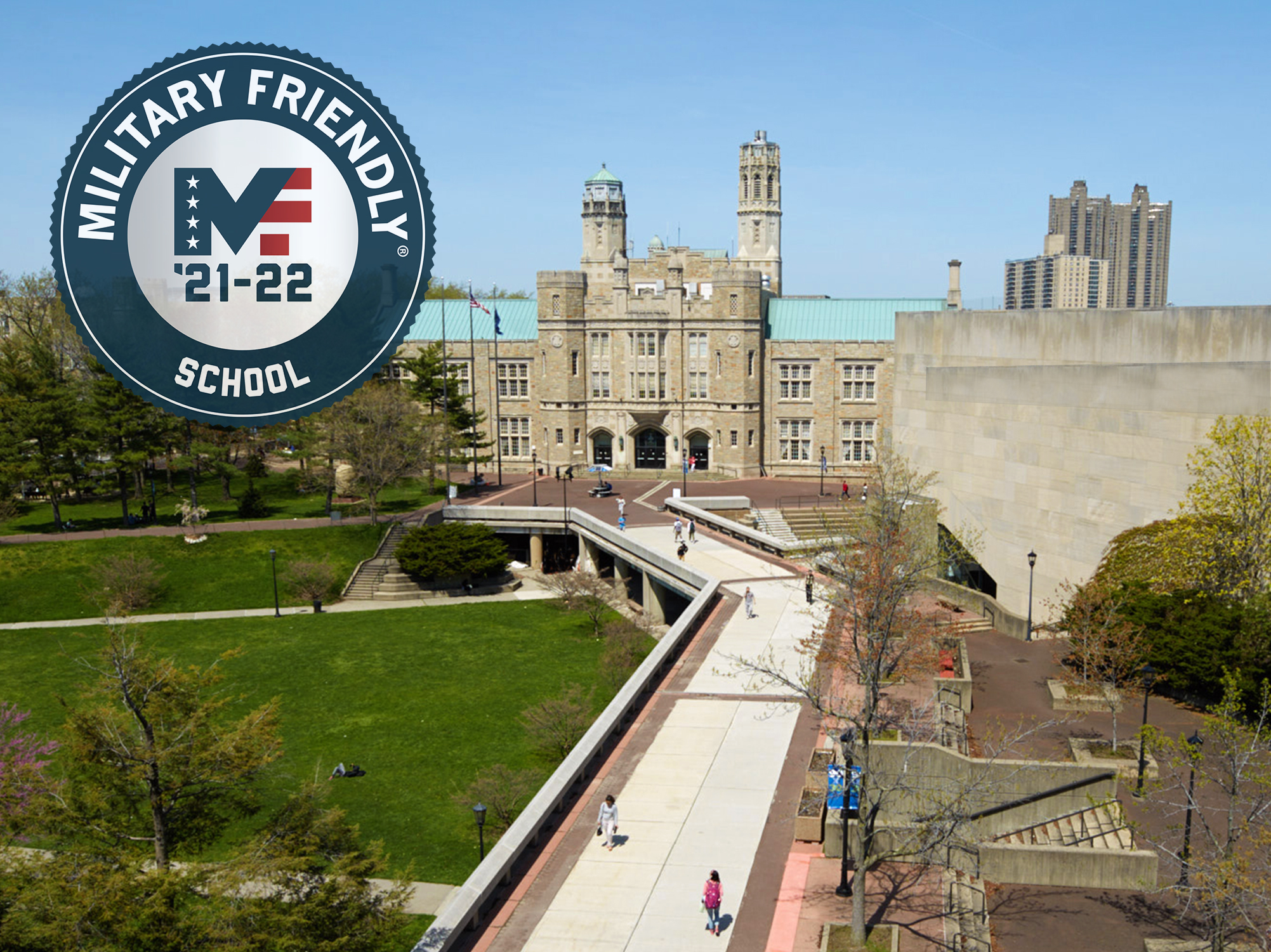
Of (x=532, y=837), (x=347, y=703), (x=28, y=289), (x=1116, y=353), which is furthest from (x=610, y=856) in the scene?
(x=28, y=289)

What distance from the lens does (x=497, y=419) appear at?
76.2m

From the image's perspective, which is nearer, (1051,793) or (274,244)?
(1051,793)

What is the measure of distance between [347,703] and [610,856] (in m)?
19.5

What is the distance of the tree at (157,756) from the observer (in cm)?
1628

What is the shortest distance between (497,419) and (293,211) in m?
35.9

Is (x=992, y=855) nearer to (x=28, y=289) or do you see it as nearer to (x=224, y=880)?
(x=224, y=880)

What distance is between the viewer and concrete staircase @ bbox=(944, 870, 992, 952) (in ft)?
61.0

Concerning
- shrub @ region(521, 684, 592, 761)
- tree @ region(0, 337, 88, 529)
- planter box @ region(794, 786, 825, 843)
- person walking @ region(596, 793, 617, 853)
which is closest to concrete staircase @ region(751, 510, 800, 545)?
shrub @ region(521, 684, 592, 761)

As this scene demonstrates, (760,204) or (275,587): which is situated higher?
(760,204)

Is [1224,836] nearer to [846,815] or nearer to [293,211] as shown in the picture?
[846,815]

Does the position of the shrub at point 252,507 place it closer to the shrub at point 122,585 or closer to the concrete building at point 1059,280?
the shrub at point 122,585

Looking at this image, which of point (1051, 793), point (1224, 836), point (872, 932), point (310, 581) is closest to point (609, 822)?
point (872, 932)

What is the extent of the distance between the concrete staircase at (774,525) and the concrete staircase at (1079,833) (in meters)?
31.2

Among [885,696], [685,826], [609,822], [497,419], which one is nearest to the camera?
[609,822]
